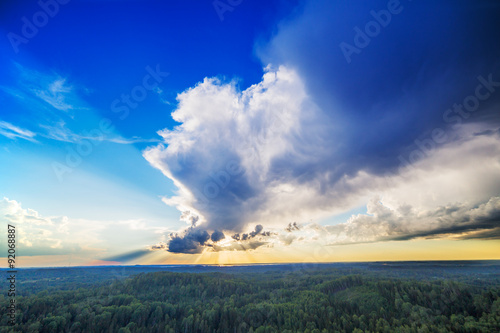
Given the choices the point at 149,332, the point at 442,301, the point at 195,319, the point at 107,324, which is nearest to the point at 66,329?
the point at 107,324

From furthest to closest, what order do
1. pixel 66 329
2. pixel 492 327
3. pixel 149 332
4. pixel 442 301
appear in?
pixel 442 301 → pixel 149 332 → pixel 66 329 → pixel 492 327

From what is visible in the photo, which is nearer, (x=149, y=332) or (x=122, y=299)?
(x=149, y=332)

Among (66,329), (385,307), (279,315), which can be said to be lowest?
(385,307)

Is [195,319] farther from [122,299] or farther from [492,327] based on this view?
[492,327]

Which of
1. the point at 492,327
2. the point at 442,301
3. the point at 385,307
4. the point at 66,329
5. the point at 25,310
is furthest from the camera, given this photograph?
the point at 385,307

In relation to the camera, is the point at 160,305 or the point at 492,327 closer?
the point at 492,327

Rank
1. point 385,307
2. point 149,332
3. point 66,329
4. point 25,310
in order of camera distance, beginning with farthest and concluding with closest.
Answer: point 385,307
point 25,310
point 149,332
point 66,329

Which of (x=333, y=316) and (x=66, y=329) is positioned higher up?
(x=66, y=329)

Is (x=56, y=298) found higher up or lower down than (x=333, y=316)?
higher up

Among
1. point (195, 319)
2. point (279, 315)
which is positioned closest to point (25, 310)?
point (195, 319)
